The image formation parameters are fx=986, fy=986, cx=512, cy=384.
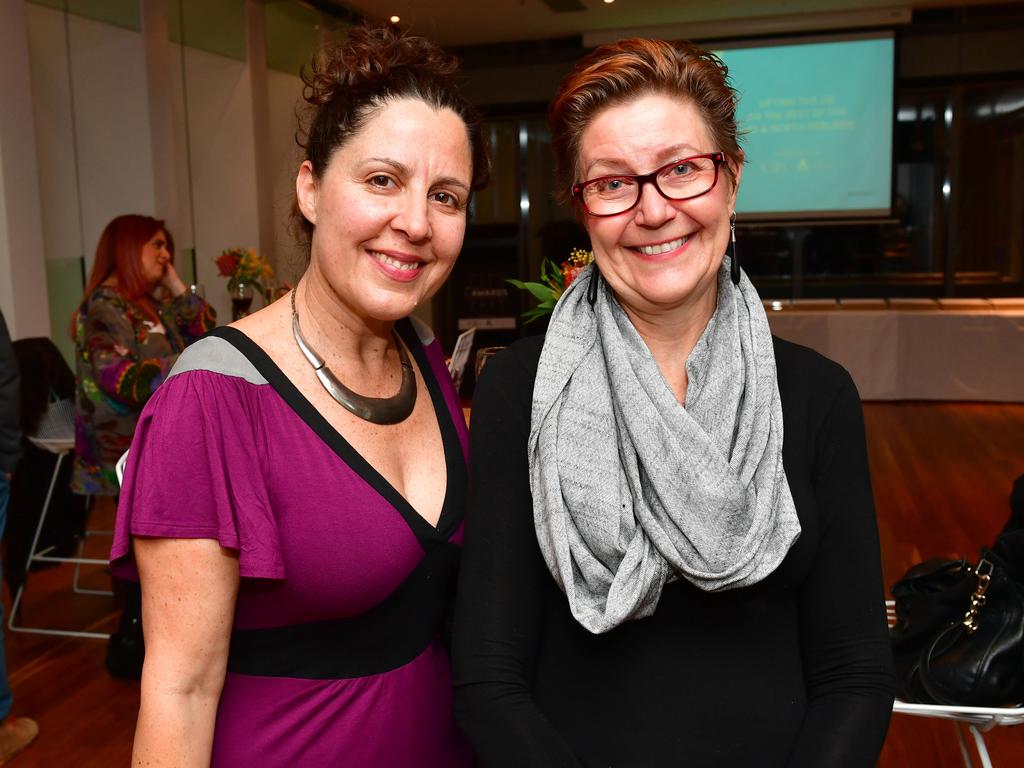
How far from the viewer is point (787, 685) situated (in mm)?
1253

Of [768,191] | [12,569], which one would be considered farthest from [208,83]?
[768,191]

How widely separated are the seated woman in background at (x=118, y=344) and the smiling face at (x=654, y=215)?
268cm

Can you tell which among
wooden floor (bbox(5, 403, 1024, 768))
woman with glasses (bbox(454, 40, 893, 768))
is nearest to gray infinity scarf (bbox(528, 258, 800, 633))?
woman with glasses (bbox(454, 40, 893, 768))

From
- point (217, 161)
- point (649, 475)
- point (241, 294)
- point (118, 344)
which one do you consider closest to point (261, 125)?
point (217, 161)

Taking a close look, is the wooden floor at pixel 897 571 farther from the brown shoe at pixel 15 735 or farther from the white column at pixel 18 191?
the white column at pixel 18 191

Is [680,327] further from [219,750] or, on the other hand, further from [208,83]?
[208,83]

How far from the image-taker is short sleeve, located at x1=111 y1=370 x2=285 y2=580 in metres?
1.21

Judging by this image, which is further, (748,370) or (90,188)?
(90,188)

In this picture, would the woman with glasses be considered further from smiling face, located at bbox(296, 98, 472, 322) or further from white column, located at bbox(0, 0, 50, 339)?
white column, located at bbox(0, 0, 50, 339)

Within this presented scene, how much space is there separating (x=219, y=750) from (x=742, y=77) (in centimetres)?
760

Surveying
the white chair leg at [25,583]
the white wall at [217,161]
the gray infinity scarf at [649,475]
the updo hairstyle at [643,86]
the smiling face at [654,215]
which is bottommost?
the white chair leg at [25,583]

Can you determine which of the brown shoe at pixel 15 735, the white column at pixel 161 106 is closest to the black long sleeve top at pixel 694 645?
the brown shoe at pixel 15 735

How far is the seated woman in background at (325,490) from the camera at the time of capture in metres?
1.22

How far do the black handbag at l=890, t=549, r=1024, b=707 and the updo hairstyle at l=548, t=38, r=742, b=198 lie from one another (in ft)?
3.83
